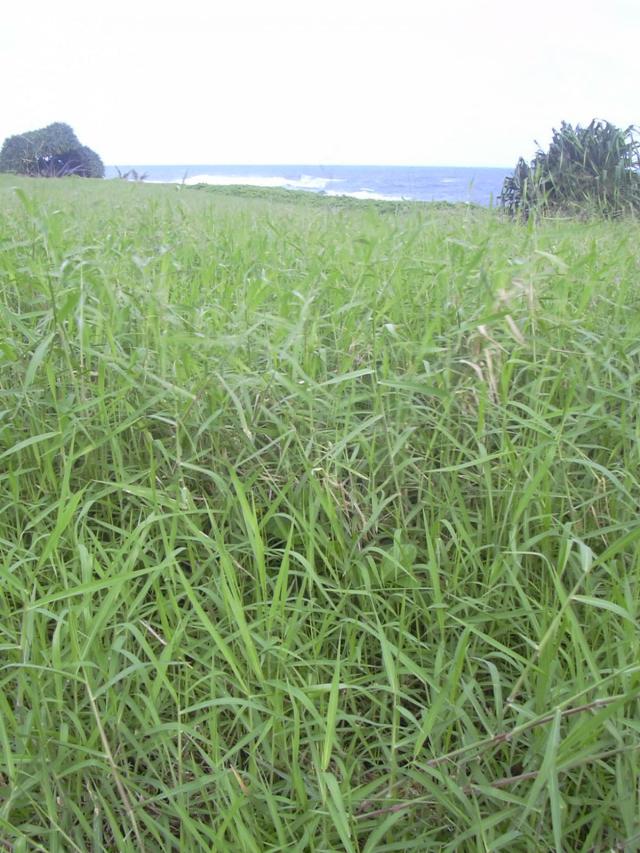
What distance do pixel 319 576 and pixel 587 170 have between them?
5858mm

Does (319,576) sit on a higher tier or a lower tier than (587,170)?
lower

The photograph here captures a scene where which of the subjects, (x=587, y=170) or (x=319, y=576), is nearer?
(x=319, y=576)

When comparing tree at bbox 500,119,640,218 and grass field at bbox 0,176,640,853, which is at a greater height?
tree at bbox 500,119,640,218

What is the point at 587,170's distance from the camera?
20.5 feet

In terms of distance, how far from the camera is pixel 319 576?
1507 mm

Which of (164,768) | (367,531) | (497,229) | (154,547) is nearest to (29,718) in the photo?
(164,768)

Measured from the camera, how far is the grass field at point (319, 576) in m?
1.15

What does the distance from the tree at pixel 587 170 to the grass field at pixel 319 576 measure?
355 cm

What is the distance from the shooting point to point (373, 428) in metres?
1.67

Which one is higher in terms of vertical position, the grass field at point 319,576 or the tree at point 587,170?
the tree at point 587,170

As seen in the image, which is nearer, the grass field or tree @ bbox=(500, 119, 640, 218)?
the grass field

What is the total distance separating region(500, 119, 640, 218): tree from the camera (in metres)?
5.50

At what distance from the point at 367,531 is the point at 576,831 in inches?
25.7

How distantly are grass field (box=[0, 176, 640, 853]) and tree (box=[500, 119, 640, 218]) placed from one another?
11.6 ft
